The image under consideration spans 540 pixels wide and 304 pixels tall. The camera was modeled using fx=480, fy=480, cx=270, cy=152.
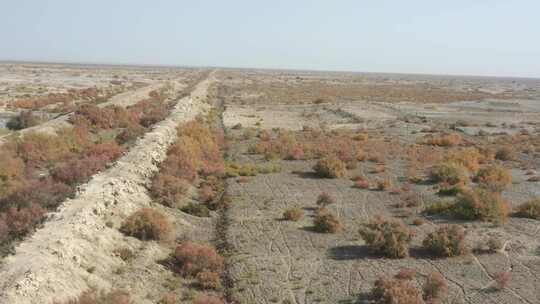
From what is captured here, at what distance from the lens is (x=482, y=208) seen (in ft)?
65.0

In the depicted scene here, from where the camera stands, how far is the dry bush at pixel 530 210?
2028 centimetres

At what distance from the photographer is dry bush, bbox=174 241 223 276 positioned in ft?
46.8

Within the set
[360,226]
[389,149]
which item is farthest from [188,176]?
[389,149]

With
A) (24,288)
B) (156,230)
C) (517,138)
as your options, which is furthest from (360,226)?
(517,138)

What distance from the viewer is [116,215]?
16.3 meters

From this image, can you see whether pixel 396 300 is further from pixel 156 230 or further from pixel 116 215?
pixel 116 215

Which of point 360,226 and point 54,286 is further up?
point 54,286

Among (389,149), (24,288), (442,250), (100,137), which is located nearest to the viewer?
(24,288)

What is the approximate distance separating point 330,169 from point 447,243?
1172 centimetres

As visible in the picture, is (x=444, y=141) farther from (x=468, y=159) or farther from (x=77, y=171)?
(x=77, y=171)

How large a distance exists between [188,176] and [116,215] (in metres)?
7.43

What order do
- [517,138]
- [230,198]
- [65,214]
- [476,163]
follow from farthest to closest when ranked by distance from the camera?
[517,138], [476,163], [230,198], [65,214]

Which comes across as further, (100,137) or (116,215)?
(100,137)

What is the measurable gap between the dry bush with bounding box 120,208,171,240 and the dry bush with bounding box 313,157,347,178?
1276 cm
